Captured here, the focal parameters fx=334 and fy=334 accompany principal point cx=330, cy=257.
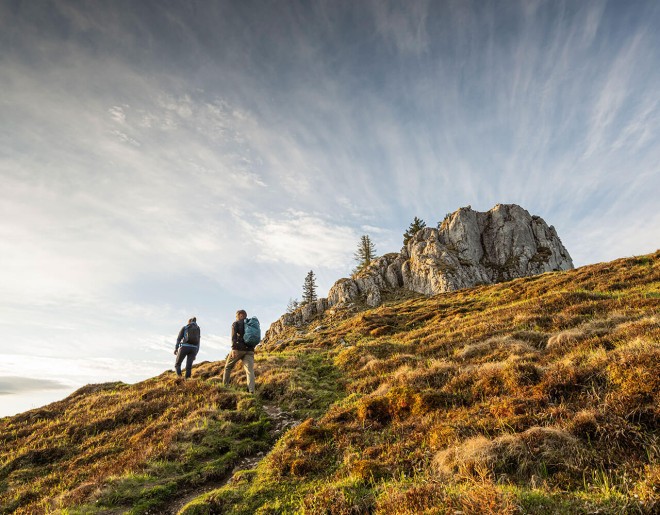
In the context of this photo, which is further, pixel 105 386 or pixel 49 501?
pixel 105 386

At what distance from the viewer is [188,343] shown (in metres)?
18.9

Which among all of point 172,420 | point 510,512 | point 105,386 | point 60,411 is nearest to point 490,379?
point 510,512

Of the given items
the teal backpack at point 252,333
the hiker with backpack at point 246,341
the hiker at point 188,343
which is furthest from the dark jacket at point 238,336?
the hiker at point 188,343

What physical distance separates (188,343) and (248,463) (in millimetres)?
11436

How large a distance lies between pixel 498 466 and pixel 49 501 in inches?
394

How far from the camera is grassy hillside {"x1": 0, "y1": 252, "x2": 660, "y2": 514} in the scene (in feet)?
16.5

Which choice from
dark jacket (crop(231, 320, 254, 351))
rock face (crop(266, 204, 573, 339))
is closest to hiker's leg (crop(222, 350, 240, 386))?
dark jacket (crop(231, 320, 254, 351))

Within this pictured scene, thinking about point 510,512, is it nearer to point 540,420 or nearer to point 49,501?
point 540,420

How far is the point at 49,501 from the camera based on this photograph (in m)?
7.93

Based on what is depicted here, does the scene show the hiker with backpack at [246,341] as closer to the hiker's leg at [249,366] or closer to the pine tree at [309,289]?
the hiker's leg at [249,366]

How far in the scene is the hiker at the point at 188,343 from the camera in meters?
18.8

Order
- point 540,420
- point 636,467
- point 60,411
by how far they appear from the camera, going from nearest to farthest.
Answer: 1. point 636,467
2. point 540,420
3. point 60,411

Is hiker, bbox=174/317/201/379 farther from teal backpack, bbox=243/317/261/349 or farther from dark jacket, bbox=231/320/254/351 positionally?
teal backpack, bbox=243/317/261/349

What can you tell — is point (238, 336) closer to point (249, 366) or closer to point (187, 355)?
point (249, 366)
